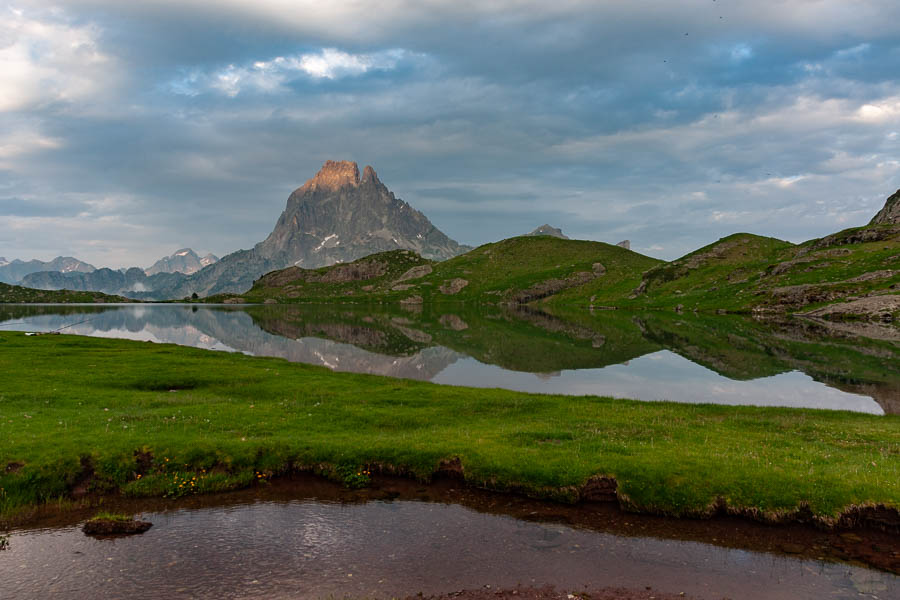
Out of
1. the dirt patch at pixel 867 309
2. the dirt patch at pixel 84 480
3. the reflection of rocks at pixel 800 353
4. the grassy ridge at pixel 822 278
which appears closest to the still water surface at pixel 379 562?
the dirt patch at pixel 84 480

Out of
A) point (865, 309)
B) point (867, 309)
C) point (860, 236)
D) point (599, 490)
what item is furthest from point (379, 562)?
point (860, 236)

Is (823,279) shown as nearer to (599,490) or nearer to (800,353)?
(800,353)

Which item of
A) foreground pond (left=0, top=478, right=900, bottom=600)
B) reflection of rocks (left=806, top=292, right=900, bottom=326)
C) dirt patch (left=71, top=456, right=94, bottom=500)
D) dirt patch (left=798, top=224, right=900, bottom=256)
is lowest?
foreground pond (left=0, top=478, right=900, bottom=600)

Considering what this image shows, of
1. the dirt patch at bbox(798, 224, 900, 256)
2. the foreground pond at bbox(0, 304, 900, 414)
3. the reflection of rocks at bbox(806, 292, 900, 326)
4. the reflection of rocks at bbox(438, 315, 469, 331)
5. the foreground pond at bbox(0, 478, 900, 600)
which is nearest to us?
the foreground pond at bbox(0, 478, 900, 600)

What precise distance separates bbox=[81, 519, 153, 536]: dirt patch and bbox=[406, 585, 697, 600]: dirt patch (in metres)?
11.9

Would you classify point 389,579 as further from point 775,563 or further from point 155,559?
point 775,563

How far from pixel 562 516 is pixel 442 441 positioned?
854 centimetres

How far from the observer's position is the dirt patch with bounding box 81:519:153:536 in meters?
18.4

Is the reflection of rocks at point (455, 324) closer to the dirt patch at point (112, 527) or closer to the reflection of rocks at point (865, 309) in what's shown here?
the reflection of rocks at point (865, 309)

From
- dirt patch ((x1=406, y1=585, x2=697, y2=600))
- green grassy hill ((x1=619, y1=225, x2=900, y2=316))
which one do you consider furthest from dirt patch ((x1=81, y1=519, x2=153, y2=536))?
green grassy hill ((x1=619, y1=225, x2=900, y2=316))

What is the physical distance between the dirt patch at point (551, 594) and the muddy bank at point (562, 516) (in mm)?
4027

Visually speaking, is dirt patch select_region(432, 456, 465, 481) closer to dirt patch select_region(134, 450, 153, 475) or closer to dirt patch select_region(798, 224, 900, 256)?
dirt patch select_region(134, 450, 153, 475)

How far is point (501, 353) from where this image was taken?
8194 cm

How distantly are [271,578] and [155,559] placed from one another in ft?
15.0
